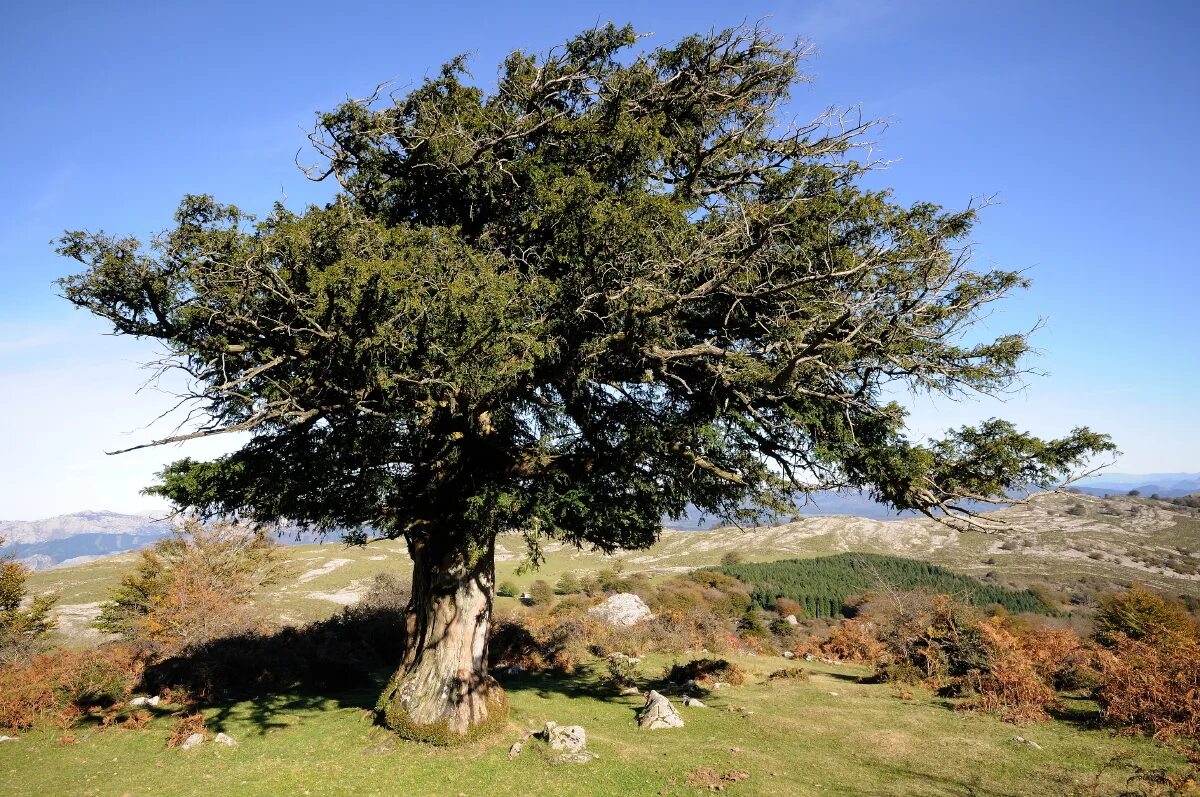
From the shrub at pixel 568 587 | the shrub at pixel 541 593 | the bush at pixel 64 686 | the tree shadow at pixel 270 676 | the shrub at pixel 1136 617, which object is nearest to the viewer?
the bush at pixel 64 686

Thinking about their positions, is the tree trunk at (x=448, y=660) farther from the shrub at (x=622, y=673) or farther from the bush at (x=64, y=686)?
the bush at (x=64, y=686)

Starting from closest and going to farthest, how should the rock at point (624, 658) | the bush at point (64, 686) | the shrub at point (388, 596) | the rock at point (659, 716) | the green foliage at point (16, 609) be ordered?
1. the bush at point (64, 686)
2. the rock at point (659, 716)
3. the rock at point (624, 658)
4. the shrub at point (388, 596)
5. the green foliage at point (16, 609)

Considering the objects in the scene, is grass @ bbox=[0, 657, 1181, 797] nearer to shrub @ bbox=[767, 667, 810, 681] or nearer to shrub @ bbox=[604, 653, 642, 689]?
shrub @ bbox=[604, 653, 642, 689]

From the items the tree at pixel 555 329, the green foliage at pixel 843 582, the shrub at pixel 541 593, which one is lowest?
the green foliage at pixel 843 582

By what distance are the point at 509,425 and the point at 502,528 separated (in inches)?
94.5

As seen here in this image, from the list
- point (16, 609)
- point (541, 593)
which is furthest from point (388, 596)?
point (16, 609)

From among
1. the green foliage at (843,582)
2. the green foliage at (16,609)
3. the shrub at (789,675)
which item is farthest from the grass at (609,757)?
the green foliage at (843,582)

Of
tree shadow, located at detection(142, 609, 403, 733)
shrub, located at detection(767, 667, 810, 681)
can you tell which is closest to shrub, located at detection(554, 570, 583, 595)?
tree shadow, located at detection(142, 609, 403, 733)

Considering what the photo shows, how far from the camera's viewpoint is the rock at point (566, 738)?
41.9 ft

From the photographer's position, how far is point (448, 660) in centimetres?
1400

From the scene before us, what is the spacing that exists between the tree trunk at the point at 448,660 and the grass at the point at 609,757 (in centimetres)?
50

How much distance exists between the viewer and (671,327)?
1190cm

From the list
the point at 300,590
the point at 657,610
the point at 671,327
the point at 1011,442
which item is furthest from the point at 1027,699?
the point at 300,590

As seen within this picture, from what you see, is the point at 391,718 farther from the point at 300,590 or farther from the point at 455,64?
the point at 300,590
